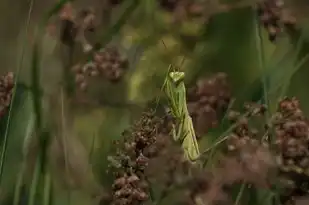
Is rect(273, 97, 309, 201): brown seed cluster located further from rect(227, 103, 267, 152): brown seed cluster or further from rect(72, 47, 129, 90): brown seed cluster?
rect(72, 47, 129, 90): brown seed cluster

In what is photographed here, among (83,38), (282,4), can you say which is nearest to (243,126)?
(282,4)

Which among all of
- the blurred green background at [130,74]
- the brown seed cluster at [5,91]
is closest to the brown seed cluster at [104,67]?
the blurred green background at [130,74]

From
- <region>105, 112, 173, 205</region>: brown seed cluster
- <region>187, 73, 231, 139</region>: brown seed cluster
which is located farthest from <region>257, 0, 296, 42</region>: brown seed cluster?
<region>105, 112, 173, 205</region>: brown seed cluster

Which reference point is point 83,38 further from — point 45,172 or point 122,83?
point 45,172

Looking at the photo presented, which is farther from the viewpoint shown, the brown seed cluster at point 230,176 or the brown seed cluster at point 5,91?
the brown seed cluster at point 5,91

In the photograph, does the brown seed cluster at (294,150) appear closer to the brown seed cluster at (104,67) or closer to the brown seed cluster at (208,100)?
the brown seed cluster at (208,100)

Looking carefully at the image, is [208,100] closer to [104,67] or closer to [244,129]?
[244,129]

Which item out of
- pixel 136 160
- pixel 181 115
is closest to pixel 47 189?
pixel 136 160
